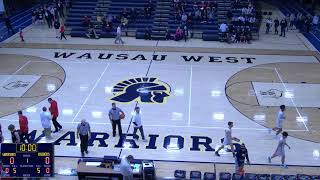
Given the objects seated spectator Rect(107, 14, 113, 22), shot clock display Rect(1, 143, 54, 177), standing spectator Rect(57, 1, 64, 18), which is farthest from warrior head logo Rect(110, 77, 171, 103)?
standing spectator Rect(57, 1, 64, 18)

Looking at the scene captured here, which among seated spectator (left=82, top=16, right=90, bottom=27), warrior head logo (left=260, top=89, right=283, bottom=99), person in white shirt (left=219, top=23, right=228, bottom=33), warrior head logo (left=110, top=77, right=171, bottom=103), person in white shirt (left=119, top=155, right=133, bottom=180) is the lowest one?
warrior head logo (left=260, top=89, right=283, bottom=99)

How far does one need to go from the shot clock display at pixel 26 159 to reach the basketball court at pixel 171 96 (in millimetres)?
2823

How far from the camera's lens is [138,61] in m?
24.5

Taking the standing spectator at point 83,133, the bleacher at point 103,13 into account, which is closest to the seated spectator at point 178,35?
the bleacher at point 103,13

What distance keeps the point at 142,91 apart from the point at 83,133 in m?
6.34

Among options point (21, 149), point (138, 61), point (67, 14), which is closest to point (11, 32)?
point (67, 14)

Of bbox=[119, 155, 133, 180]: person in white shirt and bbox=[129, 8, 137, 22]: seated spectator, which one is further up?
bbox=[129, 8, 137, 22]: seated spectator

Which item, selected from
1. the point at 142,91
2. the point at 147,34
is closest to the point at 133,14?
the point at 147,34

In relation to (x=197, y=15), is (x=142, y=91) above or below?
below

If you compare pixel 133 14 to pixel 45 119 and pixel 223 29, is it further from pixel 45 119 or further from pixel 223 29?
pixel 45 119

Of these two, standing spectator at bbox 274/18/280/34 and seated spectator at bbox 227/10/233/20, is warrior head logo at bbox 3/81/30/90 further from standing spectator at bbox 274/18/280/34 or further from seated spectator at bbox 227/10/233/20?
standing spectator at bbox 274/18/280/34

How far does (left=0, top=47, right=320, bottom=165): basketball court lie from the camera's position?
15.7 m

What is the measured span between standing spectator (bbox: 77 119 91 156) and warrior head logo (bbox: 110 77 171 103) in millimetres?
4794

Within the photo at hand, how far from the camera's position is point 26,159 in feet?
39.6
